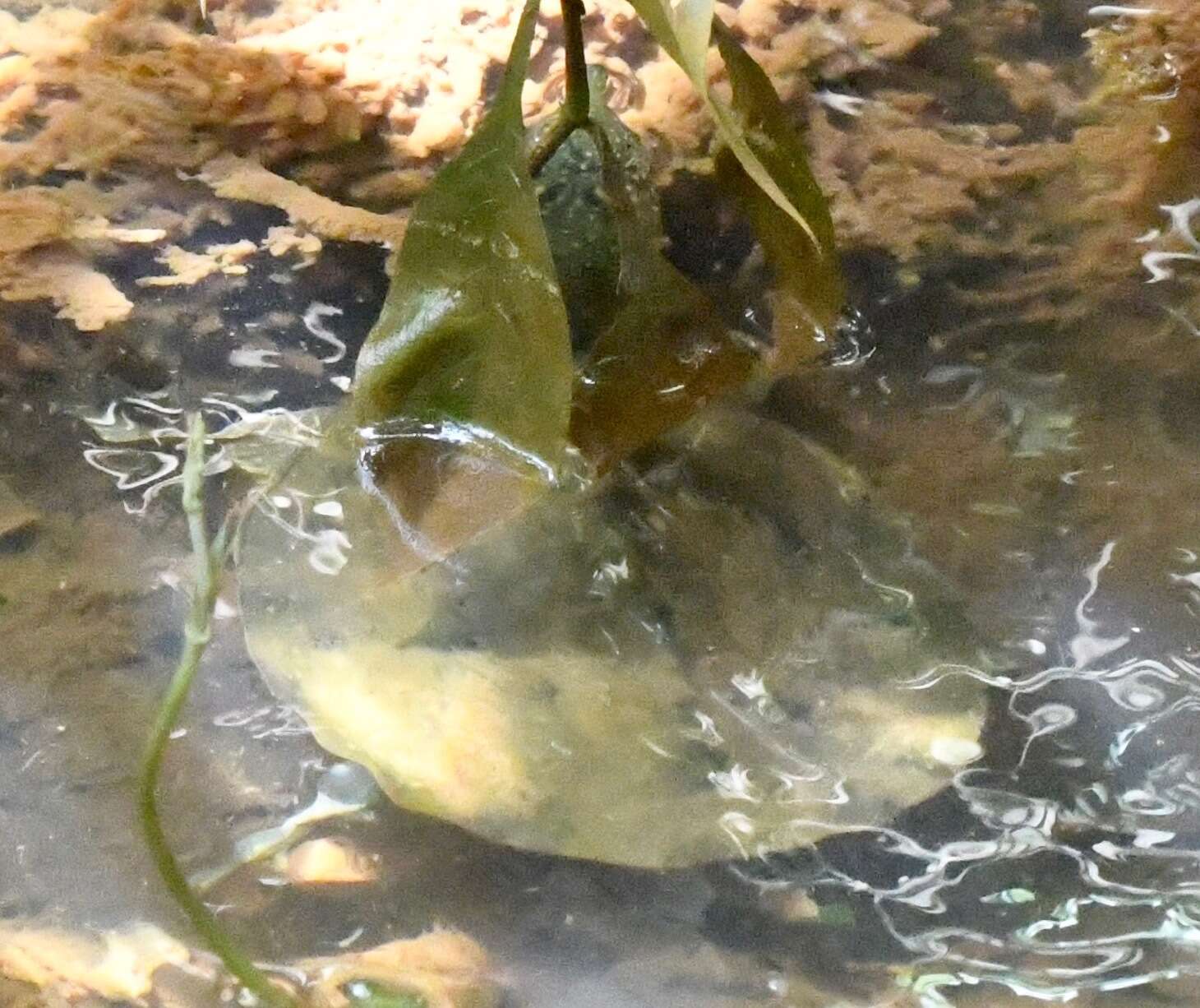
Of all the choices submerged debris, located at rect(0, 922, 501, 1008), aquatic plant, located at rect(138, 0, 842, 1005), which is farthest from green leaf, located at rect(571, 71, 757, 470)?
submerged debris, located at rect(0, 922, 501, 1008)

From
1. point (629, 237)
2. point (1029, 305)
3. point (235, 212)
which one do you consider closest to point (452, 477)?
point (629, 237)

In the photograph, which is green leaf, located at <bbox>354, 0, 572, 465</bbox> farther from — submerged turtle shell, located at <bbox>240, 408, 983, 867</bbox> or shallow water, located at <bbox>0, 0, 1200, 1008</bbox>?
shallow water, located at <bbox>0, 0, 1200, 1008</bbox>

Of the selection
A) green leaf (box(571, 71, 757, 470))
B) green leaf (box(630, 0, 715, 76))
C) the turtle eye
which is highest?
green leaf (box(630, 0, 715, 76))

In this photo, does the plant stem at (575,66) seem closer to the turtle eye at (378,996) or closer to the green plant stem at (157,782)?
the green plant stem at (157,782)

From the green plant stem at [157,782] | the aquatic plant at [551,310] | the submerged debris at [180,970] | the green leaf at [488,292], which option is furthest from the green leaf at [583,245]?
the submerged debris at [180,970]

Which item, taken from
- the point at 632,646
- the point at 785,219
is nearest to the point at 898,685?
the point at 632,646

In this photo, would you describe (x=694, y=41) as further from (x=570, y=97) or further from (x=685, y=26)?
(x=570, y=97)

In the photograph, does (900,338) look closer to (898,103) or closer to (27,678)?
(898,103)
